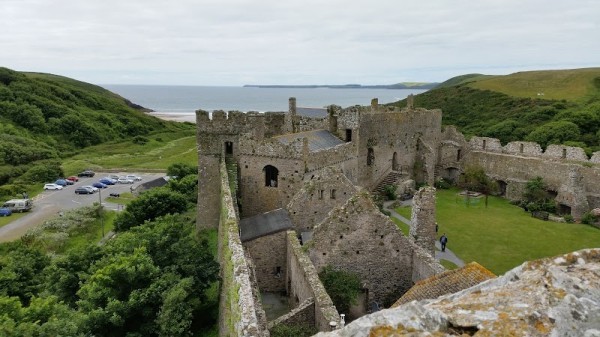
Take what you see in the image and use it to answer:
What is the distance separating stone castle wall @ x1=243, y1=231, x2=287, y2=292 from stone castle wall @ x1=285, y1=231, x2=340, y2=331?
18.2 inches

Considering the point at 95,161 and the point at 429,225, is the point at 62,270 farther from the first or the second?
the point at 95,161

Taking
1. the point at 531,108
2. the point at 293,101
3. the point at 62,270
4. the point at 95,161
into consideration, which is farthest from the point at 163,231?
the point at 531,108

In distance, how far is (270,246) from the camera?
16875mm

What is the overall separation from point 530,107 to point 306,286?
247ft

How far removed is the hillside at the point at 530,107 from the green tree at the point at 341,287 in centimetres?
3988

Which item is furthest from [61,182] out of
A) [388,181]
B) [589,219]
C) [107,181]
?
[589,219]

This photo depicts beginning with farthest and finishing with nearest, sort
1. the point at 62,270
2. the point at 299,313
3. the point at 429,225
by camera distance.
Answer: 1. the point at 62,270
2. the point at 429,225
3. the point at 299,313

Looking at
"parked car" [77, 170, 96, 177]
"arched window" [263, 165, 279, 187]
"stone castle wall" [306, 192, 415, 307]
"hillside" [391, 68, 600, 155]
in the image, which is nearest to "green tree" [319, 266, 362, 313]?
"stone castle wall" [306, 192, 415, 307]

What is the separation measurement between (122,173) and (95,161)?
12.4 metres

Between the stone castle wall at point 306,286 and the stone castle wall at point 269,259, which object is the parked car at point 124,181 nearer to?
the stone castle wall at point 269,259

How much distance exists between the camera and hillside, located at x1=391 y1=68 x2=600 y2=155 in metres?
55.2

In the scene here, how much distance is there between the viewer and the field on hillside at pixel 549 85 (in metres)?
86.1

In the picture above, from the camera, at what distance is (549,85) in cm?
9444

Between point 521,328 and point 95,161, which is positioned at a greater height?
point 521,328
